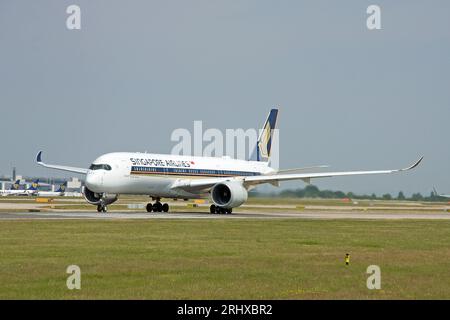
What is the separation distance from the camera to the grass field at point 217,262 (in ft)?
61.1

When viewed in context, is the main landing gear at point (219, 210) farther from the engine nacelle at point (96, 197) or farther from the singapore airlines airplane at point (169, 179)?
the engine nacelle at point (96, 197)

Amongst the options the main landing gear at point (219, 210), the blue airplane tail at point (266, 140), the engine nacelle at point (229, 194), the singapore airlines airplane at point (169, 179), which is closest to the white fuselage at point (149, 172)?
the singapore airlines airplane at point (169, 179)

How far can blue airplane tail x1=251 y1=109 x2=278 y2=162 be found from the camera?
77.6 m

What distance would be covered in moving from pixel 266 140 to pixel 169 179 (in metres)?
16.9

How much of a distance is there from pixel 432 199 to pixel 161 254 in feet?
348

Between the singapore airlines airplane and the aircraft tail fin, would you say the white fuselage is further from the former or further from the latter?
the aircraft tail fin

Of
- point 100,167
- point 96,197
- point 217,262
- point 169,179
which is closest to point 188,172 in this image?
point 169,179

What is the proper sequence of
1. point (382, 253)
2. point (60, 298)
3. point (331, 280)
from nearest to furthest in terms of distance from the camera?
point (60, 298) < point (331, 280) < point (382, 253)

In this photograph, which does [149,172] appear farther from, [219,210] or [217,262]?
[217,262]

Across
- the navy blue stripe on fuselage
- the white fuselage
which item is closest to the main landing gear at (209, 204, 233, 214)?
the white fuselage

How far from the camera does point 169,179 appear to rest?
212 ft
